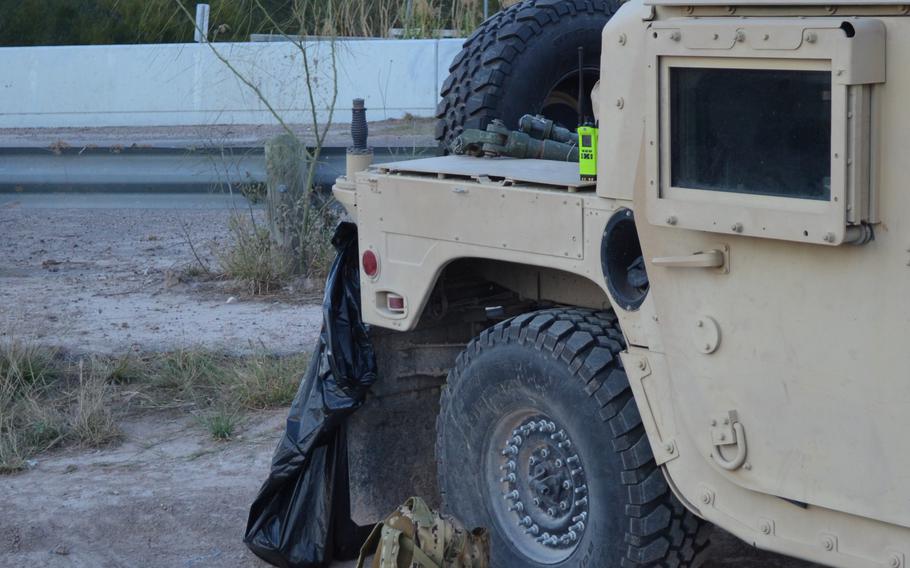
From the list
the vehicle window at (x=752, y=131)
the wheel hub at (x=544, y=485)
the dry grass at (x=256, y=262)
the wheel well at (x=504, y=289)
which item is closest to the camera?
the vehicle window at (x=752, y=131)

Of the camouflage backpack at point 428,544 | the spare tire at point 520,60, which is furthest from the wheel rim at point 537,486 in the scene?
the spare tire at point 520,60

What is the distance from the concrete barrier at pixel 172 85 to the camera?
14.4 meters

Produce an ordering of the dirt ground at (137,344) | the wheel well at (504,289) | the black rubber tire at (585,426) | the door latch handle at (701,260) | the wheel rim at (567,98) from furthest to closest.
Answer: the wheel rim at (567,98), the dirt ground at (137,344), the wheel well at (504,289), the black rubber tire at (585,426), the door latch handle at (701,260)

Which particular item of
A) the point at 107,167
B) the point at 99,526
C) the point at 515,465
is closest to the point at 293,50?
the point at 107,167

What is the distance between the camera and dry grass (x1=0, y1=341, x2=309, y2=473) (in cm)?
576

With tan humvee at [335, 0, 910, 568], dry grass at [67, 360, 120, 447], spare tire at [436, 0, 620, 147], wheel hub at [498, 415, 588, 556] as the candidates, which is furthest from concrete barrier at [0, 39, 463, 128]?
tan humvee at [335, 0, 910, 568]

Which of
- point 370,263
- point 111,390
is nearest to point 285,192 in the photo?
point 111,390

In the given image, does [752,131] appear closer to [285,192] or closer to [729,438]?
[729,438]

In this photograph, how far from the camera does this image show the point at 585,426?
357 centimetres

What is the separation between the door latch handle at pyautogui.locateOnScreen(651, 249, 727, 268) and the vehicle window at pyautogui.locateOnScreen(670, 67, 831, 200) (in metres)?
0.17

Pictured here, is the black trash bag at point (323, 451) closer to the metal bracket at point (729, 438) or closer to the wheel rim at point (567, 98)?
the wheel rim at point (567, 98)

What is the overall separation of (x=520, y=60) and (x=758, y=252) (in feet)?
6.34

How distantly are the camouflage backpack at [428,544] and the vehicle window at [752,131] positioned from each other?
4.23 feet

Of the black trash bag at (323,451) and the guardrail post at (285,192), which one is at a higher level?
the guardrail post at (285,192)
